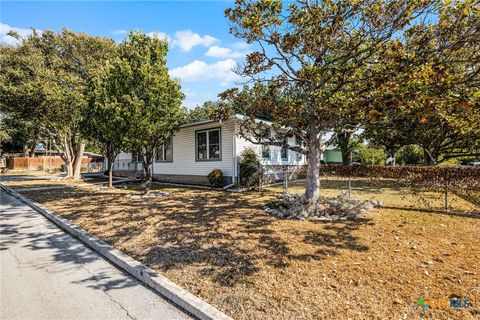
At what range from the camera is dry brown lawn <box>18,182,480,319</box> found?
2.82 metres

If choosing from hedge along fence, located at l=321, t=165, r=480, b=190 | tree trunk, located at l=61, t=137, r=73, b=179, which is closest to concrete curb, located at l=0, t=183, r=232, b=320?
hedge along fence, located at l=321, t=165, r=480, b=190

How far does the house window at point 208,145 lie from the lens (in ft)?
43.1

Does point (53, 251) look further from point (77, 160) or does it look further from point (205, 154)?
point (77, 160)

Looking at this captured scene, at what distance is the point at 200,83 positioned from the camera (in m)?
11.8

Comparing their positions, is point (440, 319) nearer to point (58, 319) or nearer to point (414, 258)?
point (414, 258)

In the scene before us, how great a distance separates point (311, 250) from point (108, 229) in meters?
4.31

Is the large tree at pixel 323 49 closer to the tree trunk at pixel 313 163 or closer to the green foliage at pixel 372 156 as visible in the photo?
the tree trunk at pixel 313 163

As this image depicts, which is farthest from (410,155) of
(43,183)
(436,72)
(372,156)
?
(43,183)

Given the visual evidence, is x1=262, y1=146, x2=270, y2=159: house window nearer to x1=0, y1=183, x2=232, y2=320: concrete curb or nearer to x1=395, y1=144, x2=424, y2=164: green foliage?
x1=0, y1=183, x2=232, y2=320: concrete curb

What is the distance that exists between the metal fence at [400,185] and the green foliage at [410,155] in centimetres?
1451

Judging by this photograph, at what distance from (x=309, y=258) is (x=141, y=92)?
27.8 ft

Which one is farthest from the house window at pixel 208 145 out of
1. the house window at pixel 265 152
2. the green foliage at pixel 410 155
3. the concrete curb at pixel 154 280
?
the green foliage at pixel 410 155

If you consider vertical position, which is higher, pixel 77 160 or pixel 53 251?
pixel 77 160

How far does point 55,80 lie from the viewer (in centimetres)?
1681
